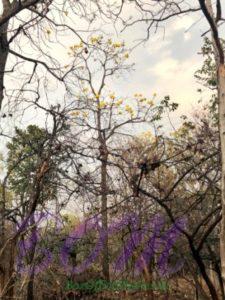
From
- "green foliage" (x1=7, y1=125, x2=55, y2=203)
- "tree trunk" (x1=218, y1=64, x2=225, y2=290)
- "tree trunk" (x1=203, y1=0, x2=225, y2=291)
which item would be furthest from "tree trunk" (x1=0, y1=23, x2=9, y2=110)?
"tree trunk" (x1=218, y1=64, x2=225, y2=290)

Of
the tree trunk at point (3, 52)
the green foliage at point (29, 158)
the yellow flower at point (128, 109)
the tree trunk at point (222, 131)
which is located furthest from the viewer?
the yellow flower at point (128, 109)

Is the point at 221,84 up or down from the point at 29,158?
down

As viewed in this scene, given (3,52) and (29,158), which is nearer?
(3,52)

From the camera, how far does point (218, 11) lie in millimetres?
3424

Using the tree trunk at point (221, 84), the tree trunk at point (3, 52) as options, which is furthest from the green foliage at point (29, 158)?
the tree trunk at point (221, 84)

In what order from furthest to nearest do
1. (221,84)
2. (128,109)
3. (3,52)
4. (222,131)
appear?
(128,109) → (3,52) → (221,84) → (222,131)

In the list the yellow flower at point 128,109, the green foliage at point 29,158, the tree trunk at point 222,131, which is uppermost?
the yellow flower at point 128,109

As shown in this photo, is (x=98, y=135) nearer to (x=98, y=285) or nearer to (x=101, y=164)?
(x=101, y=164)

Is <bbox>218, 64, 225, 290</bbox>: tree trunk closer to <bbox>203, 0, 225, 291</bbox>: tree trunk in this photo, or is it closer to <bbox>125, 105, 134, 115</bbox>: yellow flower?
<bbox>203, 0, 225, 291</bbox>: tree trunk

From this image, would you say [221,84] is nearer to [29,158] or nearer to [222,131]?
[222,131]

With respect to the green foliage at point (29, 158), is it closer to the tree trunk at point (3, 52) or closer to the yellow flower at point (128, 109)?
the tree trunk at point (3, 52)

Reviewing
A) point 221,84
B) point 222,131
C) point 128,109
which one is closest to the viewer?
point 222,131

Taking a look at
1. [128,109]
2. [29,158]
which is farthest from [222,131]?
[128,109]

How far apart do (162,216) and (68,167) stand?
2964 millimetres
